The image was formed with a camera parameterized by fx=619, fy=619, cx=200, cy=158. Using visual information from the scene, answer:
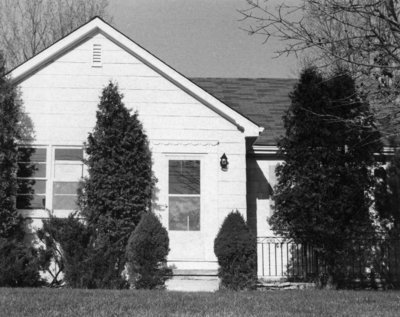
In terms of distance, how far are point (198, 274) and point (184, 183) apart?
6.63ft

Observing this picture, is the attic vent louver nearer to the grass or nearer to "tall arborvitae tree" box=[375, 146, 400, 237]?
the grass

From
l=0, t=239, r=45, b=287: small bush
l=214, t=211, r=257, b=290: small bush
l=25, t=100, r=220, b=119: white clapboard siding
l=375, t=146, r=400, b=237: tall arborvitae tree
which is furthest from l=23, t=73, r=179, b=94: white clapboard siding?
l=375, t=146, r=400, b=237: tall arborvitae tree

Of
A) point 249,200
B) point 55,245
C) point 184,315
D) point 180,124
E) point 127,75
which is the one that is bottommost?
point 184,315

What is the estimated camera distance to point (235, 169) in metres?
13.6

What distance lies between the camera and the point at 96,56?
13758 mm

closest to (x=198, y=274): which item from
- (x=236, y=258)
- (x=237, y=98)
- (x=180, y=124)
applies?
(x=236, y=258)

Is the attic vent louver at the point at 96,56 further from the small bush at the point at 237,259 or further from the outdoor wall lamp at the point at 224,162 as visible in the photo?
the small bush at the point at 237,259

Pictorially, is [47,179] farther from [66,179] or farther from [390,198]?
[390,198]

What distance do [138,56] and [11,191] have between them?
400cm

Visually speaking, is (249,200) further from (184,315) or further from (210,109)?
(184,315)

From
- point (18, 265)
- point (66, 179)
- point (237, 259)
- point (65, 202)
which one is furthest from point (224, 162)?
point (18, 265)

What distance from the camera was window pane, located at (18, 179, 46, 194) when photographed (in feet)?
43.4

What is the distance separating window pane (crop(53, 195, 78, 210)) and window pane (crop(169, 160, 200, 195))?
2096 millimetres

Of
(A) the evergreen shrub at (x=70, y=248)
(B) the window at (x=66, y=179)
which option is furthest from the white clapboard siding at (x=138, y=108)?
(A) the evergreen shrub at (x=70, y=248)
